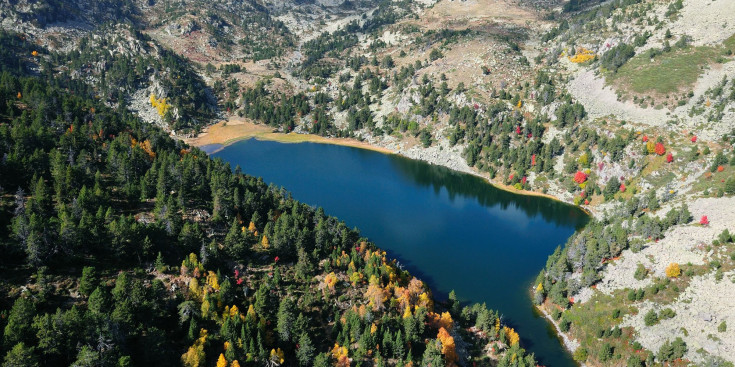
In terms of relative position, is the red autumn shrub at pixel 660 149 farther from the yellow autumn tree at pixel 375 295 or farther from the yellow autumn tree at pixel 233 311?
the yellow autumn tree at pixel 233 311

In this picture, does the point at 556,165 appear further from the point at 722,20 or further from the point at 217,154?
the point at 217,154

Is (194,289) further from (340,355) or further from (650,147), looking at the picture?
(650,147)

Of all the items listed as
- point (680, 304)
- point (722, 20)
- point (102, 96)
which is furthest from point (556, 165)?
point (102, 96)

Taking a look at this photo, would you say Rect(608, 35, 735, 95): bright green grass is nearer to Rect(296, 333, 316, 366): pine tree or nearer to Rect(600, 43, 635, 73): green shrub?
Rect(600, 43, 635, 73): green shrub

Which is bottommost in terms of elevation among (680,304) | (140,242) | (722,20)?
(680,304)

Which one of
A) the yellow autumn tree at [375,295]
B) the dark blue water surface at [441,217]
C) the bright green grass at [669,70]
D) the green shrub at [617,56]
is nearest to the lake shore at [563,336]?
the dark blue water surface at [441,217]

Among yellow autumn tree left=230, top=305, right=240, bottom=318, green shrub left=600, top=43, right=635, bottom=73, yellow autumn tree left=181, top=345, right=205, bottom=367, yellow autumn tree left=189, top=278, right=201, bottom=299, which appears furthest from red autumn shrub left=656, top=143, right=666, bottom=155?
yellow autumn tree left=181, top=345, right=205, bottom=367
